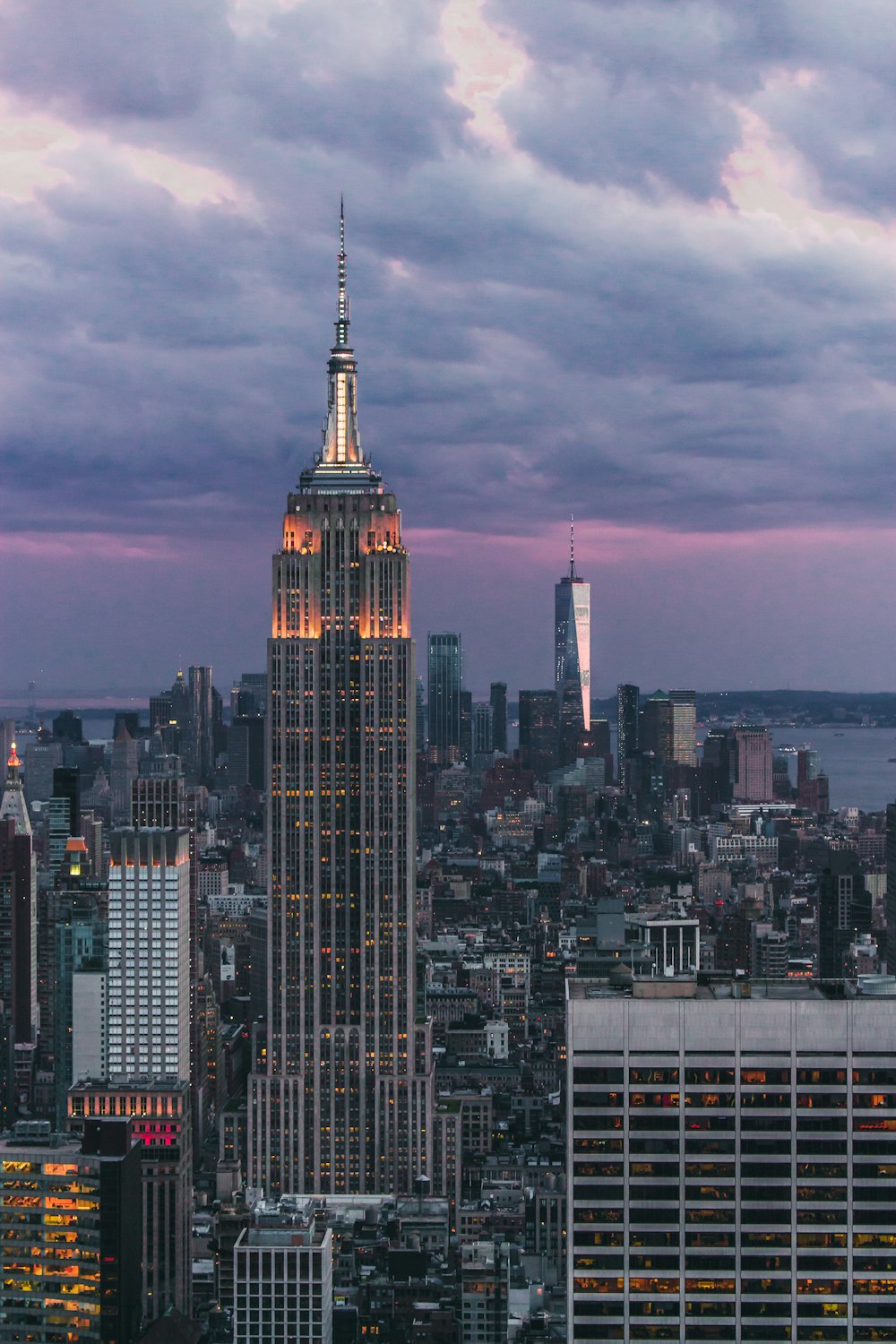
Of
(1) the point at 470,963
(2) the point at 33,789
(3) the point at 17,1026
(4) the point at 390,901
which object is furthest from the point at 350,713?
(2) the point at 33,789

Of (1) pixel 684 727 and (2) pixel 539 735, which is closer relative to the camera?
(1) pixel 684 727

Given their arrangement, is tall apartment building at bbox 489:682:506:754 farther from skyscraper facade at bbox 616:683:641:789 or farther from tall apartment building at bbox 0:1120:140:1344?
tall apartment building at bbox 0:1120:140:1344

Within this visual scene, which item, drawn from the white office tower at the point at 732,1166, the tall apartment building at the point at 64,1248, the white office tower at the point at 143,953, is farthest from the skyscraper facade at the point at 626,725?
the white office tower at the point at 732,1166

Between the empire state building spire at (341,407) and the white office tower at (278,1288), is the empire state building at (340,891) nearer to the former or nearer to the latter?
the empire state building spire at (341,407)

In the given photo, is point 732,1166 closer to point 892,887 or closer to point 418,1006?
point 418,1006

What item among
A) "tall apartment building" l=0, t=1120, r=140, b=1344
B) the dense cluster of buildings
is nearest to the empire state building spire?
the dense cluster of buildings

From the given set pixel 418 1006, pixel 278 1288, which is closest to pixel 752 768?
pixel 418 1006
